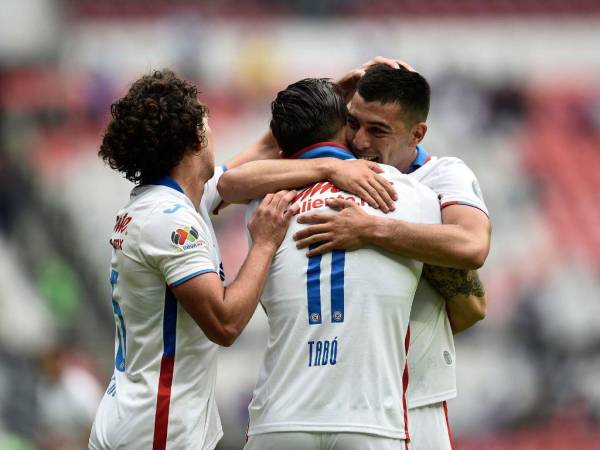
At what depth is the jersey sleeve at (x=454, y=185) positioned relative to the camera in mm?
3988

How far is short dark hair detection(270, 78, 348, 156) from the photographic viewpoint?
12.9 ft

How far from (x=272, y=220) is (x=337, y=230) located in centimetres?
27

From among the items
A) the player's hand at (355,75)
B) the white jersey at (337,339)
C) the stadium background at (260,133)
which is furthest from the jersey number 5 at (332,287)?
the stadium background at (260,133)

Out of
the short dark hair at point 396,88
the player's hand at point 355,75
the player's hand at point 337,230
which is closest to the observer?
the player's hand at point 337,230

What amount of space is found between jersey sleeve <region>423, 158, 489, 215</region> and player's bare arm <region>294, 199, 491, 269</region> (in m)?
0.15

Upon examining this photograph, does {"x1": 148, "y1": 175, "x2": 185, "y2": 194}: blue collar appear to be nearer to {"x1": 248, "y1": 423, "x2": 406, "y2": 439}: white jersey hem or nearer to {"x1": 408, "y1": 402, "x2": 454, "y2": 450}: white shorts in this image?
{"x1": 248, "y1": 423, "x2": 406, "y2": 439}: white jersey hem

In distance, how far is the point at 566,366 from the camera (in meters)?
12.3

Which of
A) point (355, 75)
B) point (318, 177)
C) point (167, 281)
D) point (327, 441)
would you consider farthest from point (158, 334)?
point (355, 75)

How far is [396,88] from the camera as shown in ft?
13.6

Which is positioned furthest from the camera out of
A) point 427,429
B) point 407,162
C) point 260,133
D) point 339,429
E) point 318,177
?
point 260,133

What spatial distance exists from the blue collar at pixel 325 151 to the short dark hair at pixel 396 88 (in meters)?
0.29

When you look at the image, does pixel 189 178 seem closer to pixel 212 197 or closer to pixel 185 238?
pixel 185 238

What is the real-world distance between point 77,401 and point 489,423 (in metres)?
4.60

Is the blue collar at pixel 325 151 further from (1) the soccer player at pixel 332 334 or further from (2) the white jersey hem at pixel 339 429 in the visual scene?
(2) the white jersey hem at pixel 339 429
